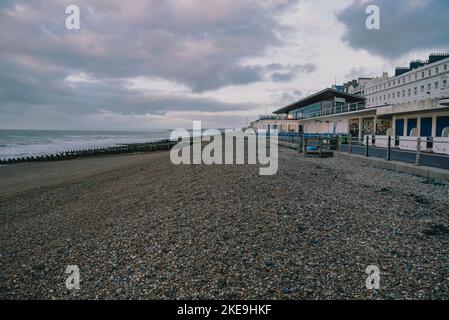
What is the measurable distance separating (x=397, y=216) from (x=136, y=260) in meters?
6.06

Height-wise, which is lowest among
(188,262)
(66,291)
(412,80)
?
(66,291)

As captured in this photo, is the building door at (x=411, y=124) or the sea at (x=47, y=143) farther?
the sea at (x=47, y=143)

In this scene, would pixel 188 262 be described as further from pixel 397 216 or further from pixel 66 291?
pixel 397 216

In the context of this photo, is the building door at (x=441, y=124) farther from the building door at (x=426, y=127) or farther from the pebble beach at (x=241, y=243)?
the pebble beach at (x=241, y=243)

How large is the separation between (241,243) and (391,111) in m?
22.2

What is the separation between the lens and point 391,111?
21.4 metres

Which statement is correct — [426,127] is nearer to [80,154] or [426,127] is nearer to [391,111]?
[391,111]

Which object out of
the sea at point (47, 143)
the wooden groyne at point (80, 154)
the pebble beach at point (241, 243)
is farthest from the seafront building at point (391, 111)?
the sea at point (47, 143)

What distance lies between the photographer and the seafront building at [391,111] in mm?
17969

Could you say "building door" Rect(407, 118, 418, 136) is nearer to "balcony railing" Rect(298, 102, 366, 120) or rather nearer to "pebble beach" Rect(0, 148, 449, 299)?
"balcony railing" Rect(298, 102, 366, 120)

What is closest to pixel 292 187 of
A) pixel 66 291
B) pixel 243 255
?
pixel 243 255

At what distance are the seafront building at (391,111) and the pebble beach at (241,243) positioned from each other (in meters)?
6.55

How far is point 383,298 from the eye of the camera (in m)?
3.39

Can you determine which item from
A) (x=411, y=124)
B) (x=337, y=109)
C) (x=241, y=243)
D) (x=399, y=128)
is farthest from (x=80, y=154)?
(x=411, y=124)
